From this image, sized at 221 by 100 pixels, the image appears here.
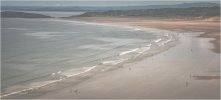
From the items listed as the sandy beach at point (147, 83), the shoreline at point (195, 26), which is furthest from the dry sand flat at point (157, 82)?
the shoreline at point (195, 26)

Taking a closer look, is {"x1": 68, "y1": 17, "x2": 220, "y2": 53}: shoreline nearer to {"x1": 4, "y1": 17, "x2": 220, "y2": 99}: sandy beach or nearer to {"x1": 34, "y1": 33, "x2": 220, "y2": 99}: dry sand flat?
{"x1": 34, "y1": 33, "x2": 220, "y2": 99}: dry sand flat

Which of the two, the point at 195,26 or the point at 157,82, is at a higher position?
the point at 157,82

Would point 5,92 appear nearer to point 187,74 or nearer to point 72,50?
point 187,74

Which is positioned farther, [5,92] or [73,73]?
[73,73]

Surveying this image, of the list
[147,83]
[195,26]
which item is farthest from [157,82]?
[195,26]

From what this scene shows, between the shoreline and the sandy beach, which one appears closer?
the sandy beach

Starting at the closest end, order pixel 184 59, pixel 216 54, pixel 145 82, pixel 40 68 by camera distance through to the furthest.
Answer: pixel 145 82, pixel 40 68, pixel 184 59, pixel 216 54

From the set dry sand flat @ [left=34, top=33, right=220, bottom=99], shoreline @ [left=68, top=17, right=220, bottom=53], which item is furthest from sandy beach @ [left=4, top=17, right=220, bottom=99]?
shoreline @ [left=68, top=17, right=220, bottom=53]

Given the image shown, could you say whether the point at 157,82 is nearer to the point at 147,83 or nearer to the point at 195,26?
the point at 147,83

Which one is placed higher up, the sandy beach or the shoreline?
the sandy beach

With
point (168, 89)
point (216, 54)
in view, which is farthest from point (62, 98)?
point (216, 54)

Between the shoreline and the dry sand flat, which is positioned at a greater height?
the dry sand flat
